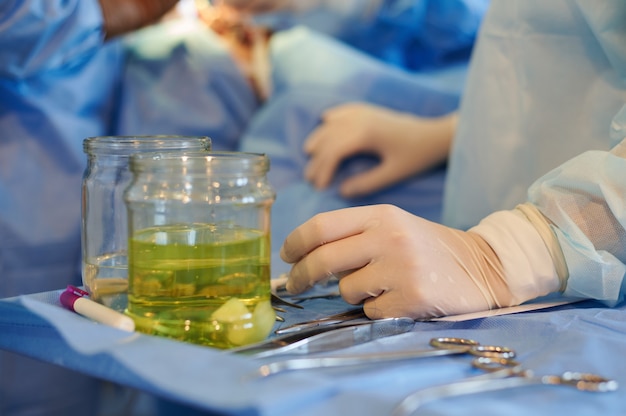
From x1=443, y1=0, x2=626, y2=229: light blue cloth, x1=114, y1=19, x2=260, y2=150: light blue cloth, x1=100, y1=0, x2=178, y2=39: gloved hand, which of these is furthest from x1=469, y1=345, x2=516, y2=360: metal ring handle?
x1=100, y1=0, x2=178, y2=39: gloved hand

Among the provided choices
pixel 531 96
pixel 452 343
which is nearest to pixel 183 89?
pixel 531 96

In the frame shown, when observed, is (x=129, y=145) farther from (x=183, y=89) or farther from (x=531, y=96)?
(x=183, y=89)

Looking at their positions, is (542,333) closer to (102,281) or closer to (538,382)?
(538,382)

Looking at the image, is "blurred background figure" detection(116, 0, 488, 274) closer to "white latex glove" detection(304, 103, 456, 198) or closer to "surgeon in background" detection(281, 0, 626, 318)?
"white latex glove" detection(304, 103, 456, 198)

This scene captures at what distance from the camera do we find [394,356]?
0.52m

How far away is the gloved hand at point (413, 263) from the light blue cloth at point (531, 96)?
268 mm

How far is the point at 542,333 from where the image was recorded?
629 millimetres

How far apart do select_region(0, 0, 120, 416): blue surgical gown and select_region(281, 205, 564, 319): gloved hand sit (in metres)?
0.56

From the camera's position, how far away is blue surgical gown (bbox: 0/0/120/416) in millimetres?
1114

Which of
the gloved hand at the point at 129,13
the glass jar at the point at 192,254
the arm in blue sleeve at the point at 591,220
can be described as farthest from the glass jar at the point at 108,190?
the gloved hand at the point at 129,13

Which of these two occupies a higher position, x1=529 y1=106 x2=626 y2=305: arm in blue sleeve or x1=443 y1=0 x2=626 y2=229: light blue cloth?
x1=443 y1=0 x2=626 y2=229: light blue cloth

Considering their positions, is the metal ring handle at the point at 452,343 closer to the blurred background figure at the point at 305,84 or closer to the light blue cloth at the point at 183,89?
the blurred background figure at the point at 305,84

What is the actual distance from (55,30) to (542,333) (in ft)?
2.86

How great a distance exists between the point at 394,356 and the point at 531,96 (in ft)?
1.92
